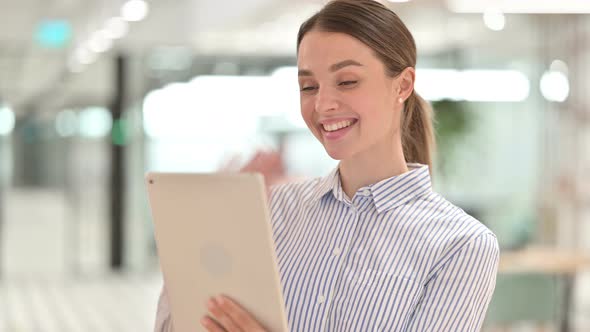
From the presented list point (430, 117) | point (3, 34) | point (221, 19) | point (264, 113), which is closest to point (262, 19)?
point (221, 19)

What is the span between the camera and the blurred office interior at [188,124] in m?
9.66

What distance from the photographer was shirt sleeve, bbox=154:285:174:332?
1862 mm

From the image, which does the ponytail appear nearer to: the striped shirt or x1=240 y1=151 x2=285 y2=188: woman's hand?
the striped shirt

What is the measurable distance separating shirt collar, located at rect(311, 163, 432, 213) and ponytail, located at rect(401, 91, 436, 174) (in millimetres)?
112

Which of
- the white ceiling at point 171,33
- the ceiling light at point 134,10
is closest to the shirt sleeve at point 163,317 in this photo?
the white ceiling at point 171,33

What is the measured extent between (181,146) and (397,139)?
9.37 meters

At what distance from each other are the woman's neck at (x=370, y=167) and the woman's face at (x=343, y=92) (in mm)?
65

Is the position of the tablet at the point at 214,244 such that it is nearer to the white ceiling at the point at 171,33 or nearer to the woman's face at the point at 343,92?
the woman's face at the point at 343,92

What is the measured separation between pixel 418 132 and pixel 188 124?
9.14 meters

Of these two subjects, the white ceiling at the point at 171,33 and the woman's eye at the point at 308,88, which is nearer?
the woman's eye at the point at 308,88

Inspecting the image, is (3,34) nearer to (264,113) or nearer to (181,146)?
(181,146)

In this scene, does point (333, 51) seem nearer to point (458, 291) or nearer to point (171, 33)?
point (458, 291)

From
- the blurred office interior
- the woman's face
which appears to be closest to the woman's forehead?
the woman's face

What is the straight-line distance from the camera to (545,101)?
991 cm
